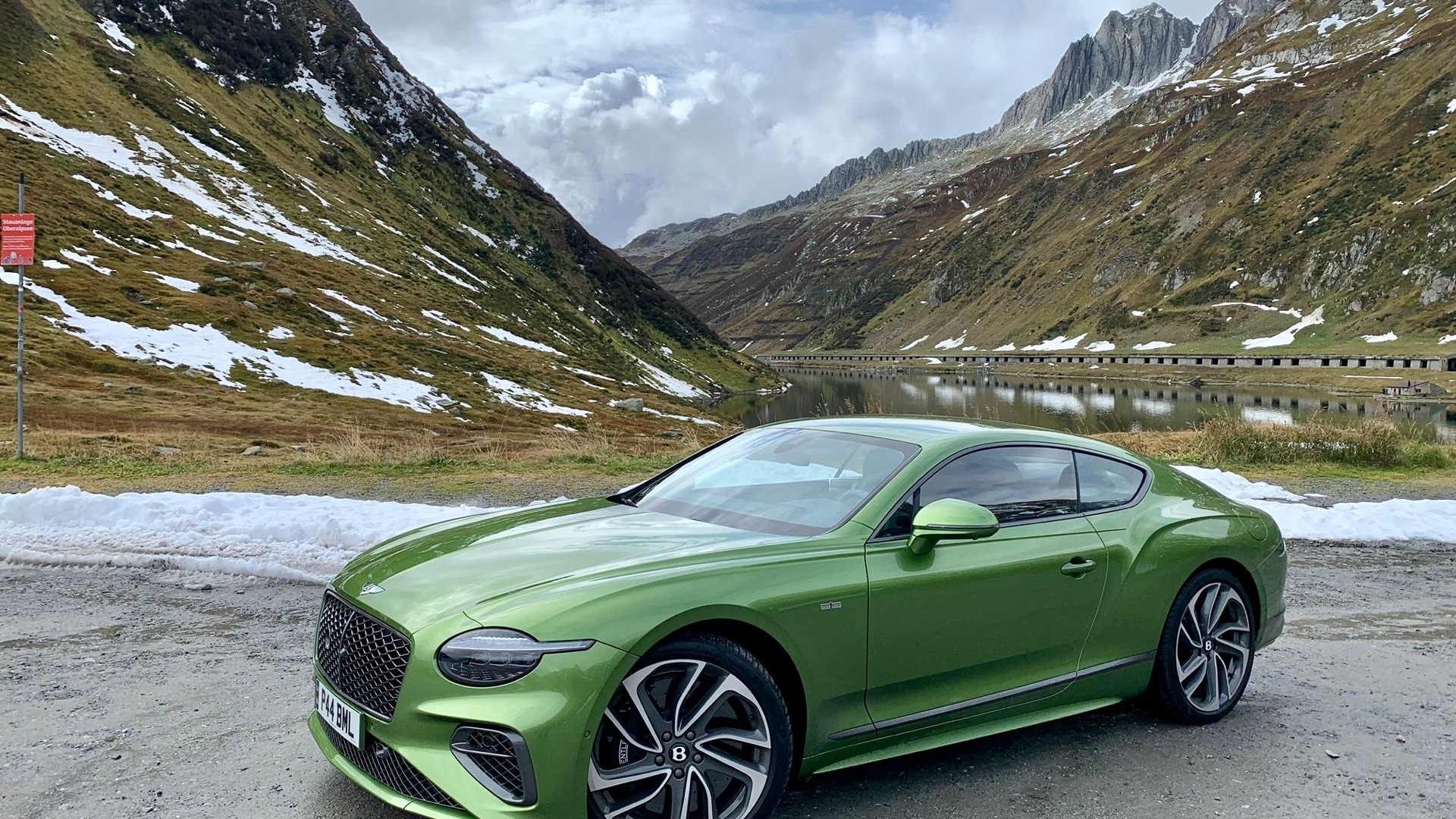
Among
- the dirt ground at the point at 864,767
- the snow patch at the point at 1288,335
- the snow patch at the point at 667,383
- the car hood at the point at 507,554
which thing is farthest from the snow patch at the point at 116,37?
the snow patch at the point at 1288,335

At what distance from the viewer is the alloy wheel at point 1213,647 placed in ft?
16.5

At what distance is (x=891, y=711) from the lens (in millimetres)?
3941

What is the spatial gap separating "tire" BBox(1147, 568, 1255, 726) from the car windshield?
6.22 feet

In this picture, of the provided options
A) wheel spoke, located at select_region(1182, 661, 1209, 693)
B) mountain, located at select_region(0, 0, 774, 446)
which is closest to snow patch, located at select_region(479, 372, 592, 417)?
mountain, located at select_region(0, 0, 774, 446)

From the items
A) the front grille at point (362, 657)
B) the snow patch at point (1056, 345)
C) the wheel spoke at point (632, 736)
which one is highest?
the snow patch at point (1056, 345)

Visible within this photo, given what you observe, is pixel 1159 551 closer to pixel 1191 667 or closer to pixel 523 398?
pixel 1191 667

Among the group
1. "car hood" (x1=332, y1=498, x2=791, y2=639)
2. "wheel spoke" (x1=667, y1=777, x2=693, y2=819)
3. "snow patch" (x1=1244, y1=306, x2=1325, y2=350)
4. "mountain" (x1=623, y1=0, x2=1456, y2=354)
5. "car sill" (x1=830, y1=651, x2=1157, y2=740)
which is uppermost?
"mountain" (x1=623, y1=0, x2=1456, y2=354)

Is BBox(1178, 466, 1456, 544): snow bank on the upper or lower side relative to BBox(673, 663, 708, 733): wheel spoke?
lower

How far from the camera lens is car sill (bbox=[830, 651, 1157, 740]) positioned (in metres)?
3.86

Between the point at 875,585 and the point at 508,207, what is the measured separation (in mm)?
111381

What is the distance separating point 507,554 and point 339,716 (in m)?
0.87

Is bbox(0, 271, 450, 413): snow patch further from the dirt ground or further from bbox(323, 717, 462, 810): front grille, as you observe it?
bbox(323, 717, 462, 810): front grille

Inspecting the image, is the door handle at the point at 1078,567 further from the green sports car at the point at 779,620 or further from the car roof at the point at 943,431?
the car roof at the point at 943,431

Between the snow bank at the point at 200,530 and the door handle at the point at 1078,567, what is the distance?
5308mm
